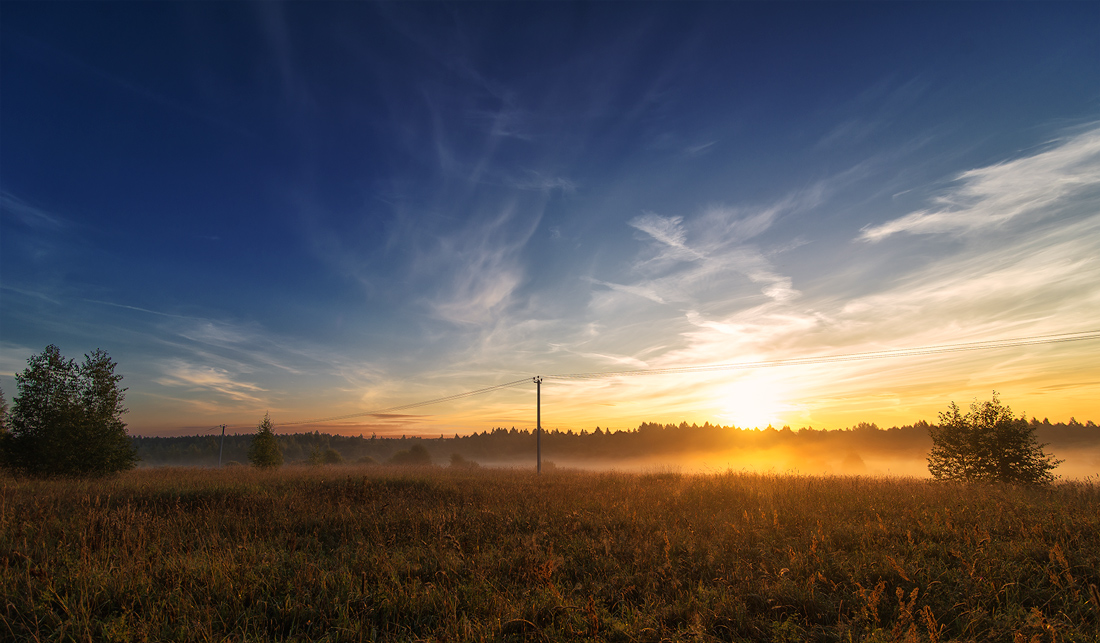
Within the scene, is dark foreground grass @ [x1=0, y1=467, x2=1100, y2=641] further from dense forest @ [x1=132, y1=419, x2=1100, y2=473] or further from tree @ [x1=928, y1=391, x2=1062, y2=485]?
dense forest @ [x1=132, y1=419, x2=1100, y2=473]

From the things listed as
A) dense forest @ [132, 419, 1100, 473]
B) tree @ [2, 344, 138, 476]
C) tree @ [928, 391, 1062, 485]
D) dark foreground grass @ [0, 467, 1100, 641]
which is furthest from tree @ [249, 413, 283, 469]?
dense forest @ [132, 419, 1100, 473]

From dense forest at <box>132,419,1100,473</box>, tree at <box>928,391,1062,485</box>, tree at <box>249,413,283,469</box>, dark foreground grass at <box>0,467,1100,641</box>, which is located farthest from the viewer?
dense forest at <box>132,419,1100,473</box>

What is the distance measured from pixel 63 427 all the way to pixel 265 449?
12.6 m

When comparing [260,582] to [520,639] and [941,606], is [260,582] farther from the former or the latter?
[941,606]

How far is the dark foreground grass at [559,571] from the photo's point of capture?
4598 mm

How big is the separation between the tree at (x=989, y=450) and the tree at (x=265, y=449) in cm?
3852

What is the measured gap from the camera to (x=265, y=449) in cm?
3020

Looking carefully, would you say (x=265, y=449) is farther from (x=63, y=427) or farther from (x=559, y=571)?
(x=559, y=571)

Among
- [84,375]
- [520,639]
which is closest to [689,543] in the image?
[520,639]

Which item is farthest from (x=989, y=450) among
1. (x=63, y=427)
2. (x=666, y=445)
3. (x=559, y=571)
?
(x=666, y=445)

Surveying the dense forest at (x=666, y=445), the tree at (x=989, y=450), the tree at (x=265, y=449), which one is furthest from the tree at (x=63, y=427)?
the dense forest at (x=666, y=445)

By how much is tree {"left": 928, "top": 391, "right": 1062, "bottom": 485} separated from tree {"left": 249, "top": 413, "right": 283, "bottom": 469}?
38517 millimetres

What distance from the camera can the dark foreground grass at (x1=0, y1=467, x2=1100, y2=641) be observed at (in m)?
4.60

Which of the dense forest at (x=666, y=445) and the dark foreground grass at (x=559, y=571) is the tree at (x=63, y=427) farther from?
the dense forest at (x=666, y=445)
